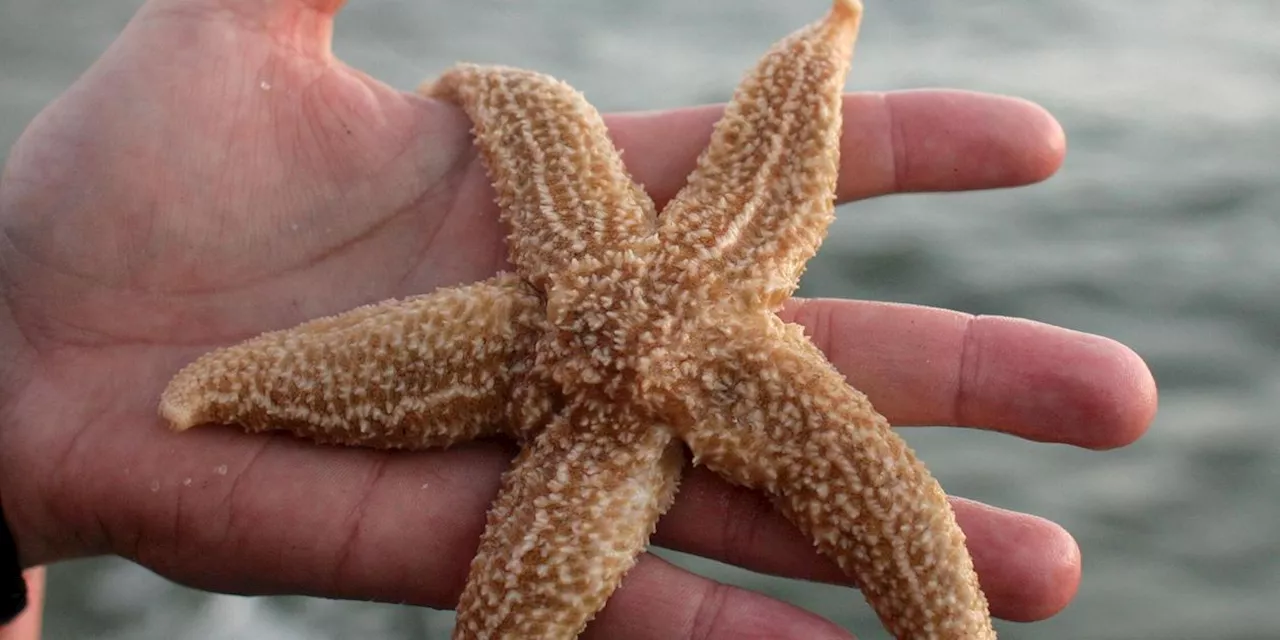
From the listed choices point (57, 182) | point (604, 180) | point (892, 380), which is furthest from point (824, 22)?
point (57, 182)

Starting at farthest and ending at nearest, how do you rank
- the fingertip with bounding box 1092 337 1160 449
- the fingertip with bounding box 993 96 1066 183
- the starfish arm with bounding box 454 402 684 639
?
the fingertip with bounding box 993 96 1066 183 → the fingertip with bounding box 1092 337 1160 449 → the starfish arm with bounding box 454 402 684 639

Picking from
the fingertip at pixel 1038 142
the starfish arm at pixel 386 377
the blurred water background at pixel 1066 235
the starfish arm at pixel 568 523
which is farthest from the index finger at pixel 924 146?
the blurred water background at pixel 1066 235

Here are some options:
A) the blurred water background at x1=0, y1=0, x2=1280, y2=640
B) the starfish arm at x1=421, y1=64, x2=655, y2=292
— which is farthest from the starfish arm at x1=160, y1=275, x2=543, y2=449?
the blurred water background at x1=0, y1=0, x2=1280, y2=640

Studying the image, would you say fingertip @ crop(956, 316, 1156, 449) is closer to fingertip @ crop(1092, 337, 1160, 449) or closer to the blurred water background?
fingertip @ crop(1092, 337, 1160, 449)

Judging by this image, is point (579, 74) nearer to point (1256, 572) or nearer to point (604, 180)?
point (604, 180)

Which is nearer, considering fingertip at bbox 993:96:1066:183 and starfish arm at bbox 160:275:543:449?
starfish arm at bbox 160:275:543:449

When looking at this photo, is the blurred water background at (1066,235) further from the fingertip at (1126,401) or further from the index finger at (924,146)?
the index finger at (924,146)

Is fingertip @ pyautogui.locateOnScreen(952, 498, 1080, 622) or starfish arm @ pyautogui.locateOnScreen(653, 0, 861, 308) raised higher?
starfish arm @ pyautogui.locateOnScreen(653, 0, 861, 308)
